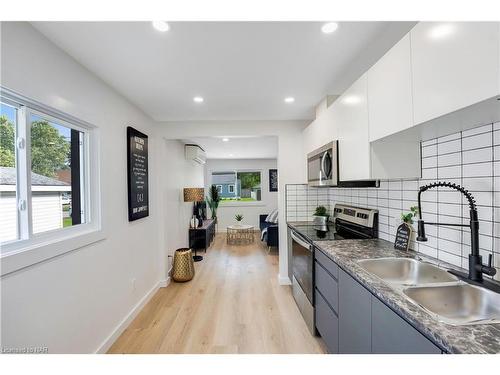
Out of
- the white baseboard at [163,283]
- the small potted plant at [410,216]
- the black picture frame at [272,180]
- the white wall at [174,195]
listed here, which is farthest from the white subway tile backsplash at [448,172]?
the black picture frame at [272,180]

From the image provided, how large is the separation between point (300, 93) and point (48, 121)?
215 cm

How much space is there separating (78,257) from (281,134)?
9.03ft

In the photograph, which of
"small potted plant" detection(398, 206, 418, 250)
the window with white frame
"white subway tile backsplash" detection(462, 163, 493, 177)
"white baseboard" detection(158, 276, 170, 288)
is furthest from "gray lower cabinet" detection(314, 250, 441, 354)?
"white baseboard" detection(158, 276, 170, 288)

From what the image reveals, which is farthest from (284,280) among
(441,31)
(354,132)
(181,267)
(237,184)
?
(237,184)

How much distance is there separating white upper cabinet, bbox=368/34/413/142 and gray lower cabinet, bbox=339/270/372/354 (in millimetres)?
922

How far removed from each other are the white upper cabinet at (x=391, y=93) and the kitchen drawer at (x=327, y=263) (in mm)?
914

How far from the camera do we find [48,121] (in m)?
1.66

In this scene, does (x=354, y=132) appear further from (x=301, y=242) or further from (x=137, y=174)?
(x=137, y=174)

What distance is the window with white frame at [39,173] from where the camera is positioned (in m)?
1.35

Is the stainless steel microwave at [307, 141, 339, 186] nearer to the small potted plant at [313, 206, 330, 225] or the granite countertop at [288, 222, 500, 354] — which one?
the small potted plant at [313, 206, 330, 225]

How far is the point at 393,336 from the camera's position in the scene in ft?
3.37

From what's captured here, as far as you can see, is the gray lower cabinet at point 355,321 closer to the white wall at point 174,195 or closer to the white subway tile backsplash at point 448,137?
the white subway tile backsplash at point 448,137

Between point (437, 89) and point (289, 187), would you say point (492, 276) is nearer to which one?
point (437, 89)
